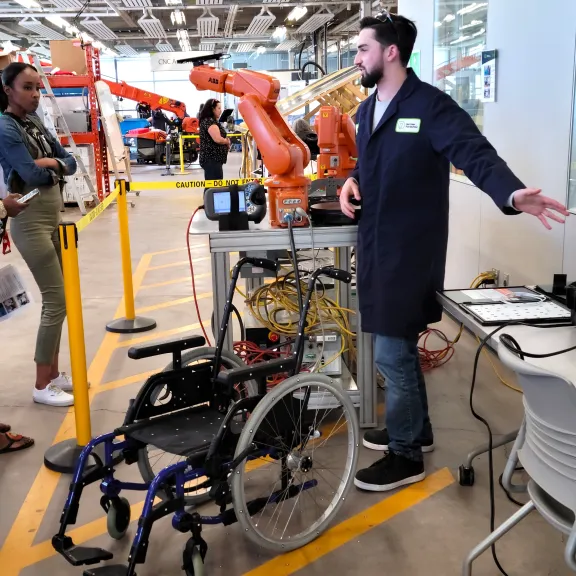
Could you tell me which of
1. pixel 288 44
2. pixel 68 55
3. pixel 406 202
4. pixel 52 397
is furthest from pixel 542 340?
pixel 288 44

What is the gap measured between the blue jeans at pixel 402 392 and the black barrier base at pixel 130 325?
8.19 ft

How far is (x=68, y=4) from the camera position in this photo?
13.2 metres

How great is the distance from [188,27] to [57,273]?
17.3 metres

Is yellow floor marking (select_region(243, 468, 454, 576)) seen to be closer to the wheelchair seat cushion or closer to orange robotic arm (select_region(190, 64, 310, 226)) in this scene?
the wheelchair seat cushion

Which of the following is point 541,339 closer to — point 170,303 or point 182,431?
point 182,431

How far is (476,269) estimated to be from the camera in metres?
4.29

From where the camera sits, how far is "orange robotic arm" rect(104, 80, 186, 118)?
1367 cm

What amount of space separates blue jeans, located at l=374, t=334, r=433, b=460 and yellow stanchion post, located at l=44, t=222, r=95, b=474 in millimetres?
1190

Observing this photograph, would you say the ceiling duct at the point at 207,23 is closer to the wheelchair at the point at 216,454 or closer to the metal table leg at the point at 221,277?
the metal table leg at the point at 221,277

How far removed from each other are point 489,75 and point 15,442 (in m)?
3.17

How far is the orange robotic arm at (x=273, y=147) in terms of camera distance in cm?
292

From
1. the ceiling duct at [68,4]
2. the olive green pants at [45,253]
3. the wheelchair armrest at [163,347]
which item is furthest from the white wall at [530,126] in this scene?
the ceiling duct at [68,4]

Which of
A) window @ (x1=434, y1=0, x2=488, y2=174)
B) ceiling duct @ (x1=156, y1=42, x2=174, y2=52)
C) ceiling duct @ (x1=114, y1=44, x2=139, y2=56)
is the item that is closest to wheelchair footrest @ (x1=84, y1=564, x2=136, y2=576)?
window @ (x1=434, y1=0, x2=488, y2=174)

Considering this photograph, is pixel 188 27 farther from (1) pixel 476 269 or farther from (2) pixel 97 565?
(2) pixel 97 565
